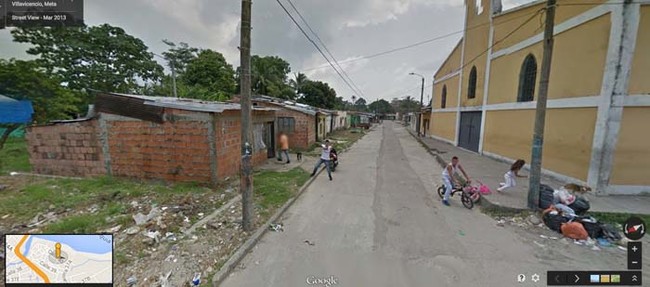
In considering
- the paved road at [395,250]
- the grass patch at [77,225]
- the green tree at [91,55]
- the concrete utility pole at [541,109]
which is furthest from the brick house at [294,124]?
the green tree at [91,55]

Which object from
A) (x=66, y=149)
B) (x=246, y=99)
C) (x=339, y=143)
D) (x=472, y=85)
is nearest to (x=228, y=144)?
(x=246, y=99)

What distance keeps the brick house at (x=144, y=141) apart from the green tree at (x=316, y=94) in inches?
1202

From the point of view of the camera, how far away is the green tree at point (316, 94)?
38181mm

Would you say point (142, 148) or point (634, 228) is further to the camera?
point (142, 148)

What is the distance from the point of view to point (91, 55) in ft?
73.8

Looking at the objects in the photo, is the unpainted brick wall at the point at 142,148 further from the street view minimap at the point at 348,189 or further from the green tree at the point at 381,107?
the green tree at the point at 381,107

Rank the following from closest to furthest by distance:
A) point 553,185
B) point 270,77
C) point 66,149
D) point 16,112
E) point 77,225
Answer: point 77,225 → point 553,185 → point 66,149 → point 16,112 → point 270,77

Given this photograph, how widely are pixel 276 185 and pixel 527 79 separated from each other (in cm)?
1116

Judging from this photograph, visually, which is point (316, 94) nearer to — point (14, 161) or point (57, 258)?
point (14, 161)

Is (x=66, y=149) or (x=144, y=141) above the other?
(x=144, y=141)

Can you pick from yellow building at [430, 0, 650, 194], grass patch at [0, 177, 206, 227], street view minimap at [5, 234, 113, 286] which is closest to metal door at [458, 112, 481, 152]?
yellow building at [430, 0, 650, 194]

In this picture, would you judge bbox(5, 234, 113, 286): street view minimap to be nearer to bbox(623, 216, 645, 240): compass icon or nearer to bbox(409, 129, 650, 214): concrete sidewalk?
bbox(409, 129, 650, 214): concrete sidewalk

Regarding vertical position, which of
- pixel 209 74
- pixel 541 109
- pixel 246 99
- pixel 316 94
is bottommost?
pixel 246 99

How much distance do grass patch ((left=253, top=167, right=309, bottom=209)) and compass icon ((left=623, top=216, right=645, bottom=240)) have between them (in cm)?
689
